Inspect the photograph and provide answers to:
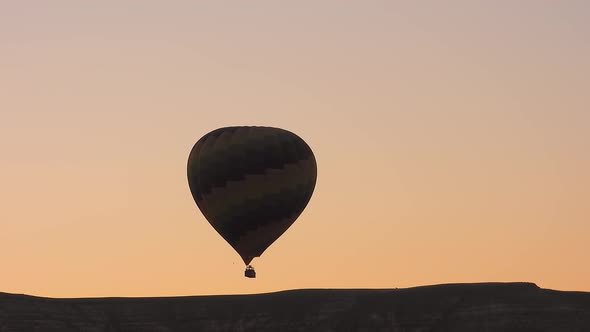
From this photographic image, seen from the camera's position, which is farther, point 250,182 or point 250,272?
point 250,182

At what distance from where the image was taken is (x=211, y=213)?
5812 inches

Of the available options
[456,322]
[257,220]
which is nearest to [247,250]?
[257,220]

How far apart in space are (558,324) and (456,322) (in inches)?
340

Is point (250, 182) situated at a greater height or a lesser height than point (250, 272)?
greater

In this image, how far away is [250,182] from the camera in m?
148

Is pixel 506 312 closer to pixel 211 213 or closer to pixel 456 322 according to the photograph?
pixel 456 322

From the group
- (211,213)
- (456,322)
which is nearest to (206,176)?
(211,213)

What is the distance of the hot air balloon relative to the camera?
484 feet

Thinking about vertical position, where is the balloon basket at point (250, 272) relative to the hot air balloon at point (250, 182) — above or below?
below

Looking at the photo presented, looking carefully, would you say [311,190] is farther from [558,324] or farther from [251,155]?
[558,324]

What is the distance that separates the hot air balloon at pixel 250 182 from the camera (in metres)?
147

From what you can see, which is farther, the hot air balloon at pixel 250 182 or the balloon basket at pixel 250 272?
the hot air balloon at pixel 250 182

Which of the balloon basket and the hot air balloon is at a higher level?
the hot air balloon

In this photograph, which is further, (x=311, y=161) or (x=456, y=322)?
(x=456, y=322)
